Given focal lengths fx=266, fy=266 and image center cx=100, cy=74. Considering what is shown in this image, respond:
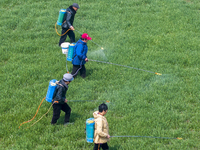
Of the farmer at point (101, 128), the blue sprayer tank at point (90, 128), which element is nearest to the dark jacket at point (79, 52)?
the farmer at point (101, 128)

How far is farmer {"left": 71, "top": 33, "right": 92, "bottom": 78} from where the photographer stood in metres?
9.20

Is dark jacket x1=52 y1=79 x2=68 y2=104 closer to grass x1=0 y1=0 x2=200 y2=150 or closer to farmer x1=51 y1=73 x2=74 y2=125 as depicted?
farmer x1=51 y1=73 x2=74 y2=125

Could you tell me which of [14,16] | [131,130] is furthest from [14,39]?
[131,130]

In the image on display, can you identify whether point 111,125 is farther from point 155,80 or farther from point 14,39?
point 14,39

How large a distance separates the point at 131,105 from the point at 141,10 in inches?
332

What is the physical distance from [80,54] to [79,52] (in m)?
0.08

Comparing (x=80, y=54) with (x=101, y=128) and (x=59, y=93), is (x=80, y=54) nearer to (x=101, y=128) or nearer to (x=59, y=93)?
(x=59, y=93)

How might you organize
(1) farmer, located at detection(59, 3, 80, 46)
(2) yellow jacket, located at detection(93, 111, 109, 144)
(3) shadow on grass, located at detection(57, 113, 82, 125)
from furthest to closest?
1. (1) farmer, located at detection(59, 3, 80, 46)
2. (3) shadow on grass, located at detection(57, 113, 82, 125)
3. (2) yellow jacket, located at detection(93, 111, 109, 144)

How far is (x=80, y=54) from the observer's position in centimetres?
923

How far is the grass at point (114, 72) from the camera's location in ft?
22.8

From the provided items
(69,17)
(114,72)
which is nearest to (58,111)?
(114,72)

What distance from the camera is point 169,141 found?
6711mm

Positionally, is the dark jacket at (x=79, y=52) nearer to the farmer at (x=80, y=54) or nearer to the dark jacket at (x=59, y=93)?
the farmer at (x=80, y=54)

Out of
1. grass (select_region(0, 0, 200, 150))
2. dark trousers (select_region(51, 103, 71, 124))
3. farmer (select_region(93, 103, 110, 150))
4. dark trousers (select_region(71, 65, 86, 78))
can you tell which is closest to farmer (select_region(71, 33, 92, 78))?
dark trousers (select_region(71, 65, 86, 78))
